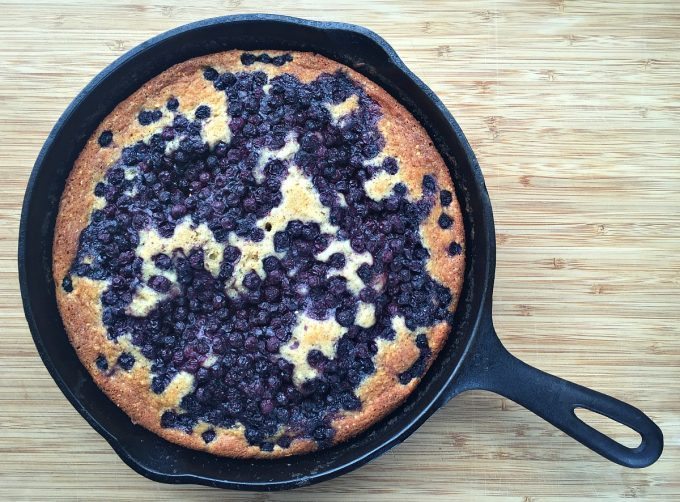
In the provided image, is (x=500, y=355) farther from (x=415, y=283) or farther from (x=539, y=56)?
(x=539, y=56)

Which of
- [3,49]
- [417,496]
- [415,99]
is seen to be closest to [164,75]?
[3,49]

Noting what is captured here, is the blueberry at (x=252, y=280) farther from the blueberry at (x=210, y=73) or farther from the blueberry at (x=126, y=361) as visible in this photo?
the blueberry at (x=210, y=73)

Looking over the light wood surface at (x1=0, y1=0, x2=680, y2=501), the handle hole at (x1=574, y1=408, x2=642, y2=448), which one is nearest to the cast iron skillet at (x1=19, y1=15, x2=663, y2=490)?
the light wood surface at (x1=0, y1=0, x2=680, y2=501)

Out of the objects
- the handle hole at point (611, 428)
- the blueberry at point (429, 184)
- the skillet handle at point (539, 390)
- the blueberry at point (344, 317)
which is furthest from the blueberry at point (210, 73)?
the handle hole at point (611, 428)

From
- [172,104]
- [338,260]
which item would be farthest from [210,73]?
[338,260]

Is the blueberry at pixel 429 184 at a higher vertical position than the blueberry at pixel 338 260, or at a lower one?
higher

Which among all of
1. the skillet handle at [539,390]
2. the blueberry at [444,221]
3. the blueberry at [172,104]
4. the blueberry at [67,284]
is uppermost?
the blueberry at [172,104]
